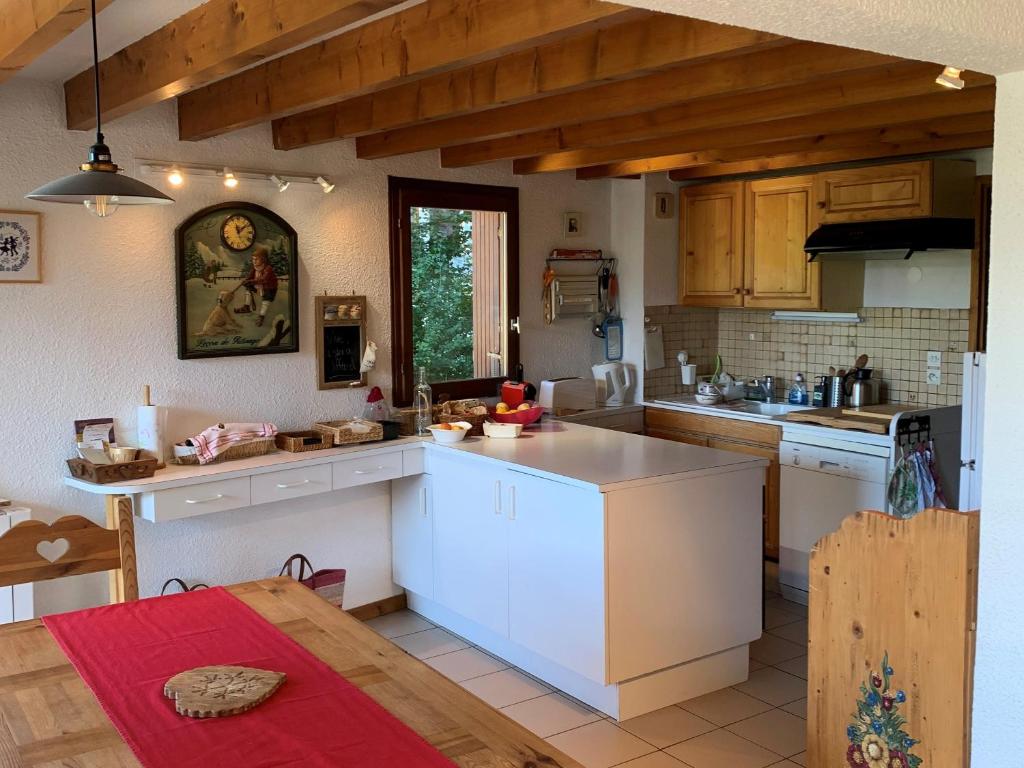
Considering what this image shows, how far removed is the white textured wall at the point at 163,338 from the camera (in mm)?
3898

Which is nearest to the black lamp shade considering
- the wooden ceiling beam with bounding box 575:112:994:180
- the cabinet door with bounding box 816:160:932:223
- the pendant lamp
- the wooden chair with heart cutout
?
the pendant lamp

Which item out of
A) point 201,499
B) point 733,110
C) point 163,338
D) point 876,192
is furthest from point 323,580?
point 876,192

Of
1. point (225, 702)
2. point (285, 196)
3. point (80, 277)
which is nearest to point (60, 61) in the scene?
point (80, 277)

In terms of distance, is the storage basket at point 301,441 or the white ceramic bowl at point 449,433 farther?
the white ceramic bowl at point 449,433

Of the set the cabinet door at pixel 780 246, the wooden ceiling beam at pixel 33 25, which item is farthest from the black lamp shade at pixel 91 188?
the cabinet door at pixel 780 246

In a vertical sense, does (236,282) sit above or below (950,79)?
below

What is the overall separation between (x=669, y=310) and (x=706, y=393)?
0.60 meters

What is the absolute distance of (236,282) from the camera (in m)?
4.42

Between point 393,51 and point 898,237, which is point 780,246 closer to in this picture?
point 898,237

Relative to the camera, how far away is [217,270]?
4363mm

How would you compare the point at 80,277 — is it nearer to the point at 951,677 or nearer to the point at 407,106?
the point at 407,106

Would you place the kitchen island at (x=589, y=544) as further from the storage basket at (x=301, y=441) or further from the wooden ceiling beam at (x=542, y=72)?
the wooden ceiling beam at (x=542, y=72)

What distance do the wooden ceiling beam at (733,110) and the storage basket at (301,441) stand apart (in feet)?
5.00

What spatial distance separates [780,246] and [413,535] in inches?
99.9
